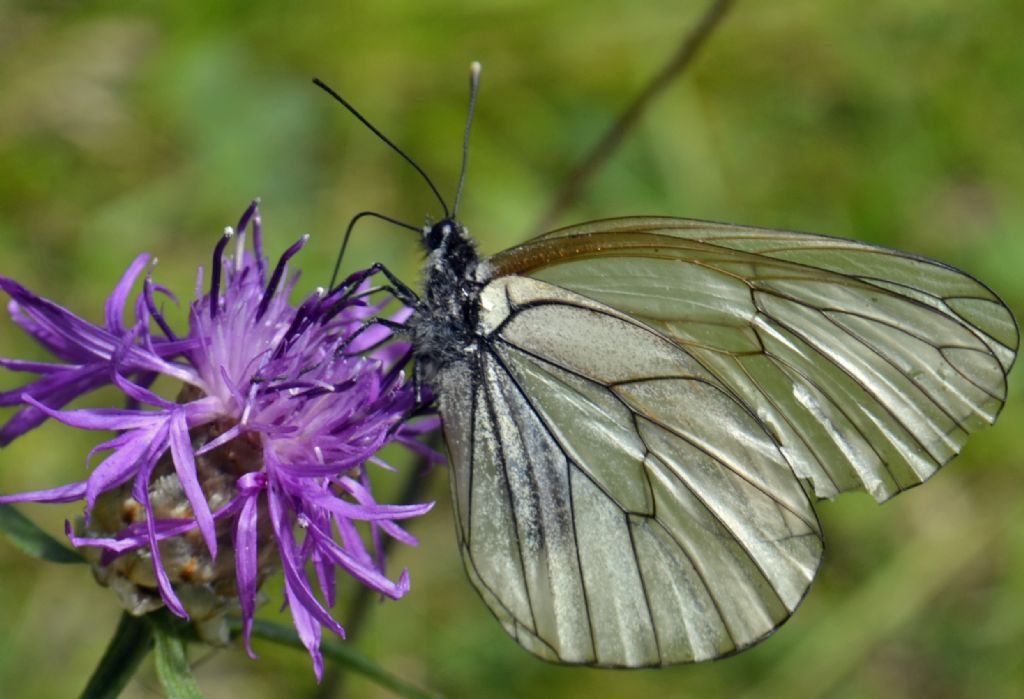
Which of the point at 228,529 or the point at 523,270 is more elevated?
the point at 523,270

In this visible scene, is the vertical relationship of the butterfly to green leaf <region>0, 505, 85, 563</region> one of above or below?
above

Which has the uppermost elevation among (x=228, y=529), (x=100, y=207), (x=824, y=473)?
(x=100, y=207)

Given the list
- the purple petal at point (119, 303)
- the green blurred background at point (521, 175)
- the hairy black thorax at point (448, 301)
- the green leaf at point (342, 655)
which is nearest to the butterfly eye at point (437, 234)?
the hairy black thorax at point (448, 301)

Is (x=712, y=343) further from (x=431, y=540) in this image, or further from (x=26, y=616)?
(x=26, y=616)

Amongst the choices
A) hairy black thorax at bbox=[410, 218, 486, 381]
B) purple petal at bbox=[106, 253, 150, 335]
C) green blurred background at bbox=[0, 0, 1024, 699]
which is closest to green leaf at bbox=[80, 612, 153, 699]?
purple petal at bbox=[106, 253, 150, 335]

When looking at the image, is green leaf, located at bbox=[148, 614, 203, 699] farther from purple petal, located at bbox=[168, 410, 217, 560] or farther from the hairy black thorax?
the hairy black thorax

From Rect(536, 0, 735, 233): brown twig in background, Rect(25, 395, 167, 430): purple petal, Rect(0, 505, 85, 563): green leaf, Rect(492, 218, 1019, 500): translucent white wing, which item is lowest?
Rect(0, 505, 85, 563): green leaf

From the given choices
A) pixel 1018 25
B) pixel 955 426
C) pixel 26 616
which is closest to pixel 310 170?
pixel 26 616
